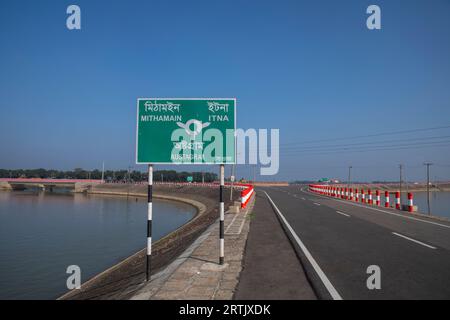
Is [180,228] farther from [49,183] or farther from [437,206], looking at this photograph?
[49,183]

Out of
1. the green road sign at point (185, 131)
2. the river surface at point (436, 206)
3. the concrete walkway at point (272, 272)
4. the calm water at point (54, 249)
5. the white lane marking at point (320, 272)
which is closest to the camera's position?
the white lane marking at point (320, 272)

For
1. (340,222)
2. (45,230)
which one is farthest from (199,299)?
(45,230)

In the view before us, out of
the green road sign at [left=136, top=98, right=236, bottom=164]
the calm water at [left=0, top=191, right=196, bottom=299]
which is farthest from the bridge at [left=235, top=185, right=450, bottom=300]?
the calm water at [left=0, top=191, right=196, bottom=299]

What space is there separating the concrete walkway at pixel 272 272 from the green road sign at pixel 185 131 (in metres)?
2.59

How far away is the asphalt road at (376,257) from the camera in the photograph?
5.63 m

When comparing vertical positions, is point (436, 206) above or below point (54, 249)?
above

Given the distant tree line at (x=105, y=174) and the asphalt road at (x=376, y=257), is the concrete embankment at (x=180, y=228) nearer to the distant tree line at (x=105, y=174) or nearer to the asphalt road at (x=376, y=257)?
the asphalt road at (x=376, y=257)

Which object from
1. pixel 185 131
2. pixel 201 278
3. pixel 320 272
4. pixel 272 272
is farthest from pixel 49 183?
pixel 320 272

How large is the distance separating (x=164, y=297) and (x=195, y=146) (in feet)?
11.9

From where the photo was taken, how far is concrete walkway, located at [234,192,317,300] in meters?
5.56

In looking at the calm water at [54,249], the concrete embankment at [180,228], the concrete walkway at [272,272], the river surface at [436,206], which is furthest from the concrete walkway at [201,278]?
the river surface at [436,206]

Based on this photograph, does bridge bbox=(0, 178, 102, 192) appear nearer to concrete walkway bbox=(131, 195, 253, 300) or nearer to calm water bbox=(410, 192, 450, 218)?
calm water bbox=(410, 192, 450, 218)

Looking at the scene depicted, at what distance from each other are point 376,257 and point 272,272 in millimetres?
2967

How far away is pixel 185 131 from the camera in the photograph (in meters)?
7.93
